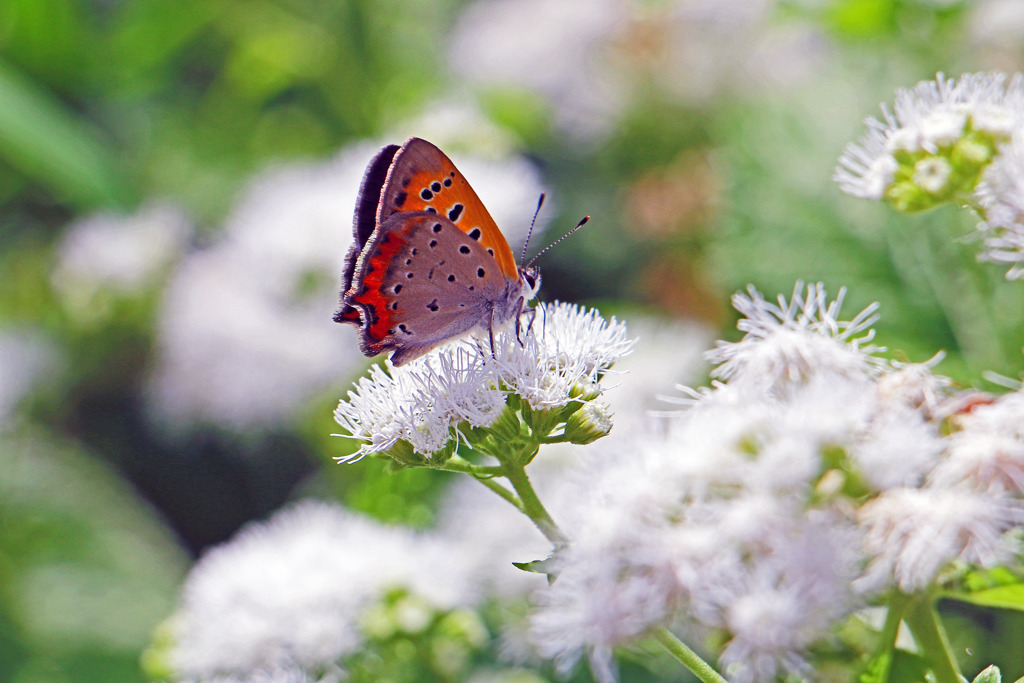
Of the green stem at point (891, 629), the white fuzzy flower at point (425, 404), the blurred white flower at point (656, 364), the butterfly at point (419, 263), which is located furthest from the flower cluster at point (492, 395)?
the blurred white flower at point (656, 364)

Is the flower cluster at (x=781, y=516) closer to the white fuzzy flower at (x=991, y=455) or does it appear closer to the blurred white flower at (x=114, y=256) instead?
the white fuzzy flower at (x=991, y=455)

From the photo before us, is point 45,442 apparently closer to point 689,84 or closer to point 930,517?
point 689,84

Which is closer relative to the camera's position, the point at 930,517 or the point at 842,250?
the point at 930,517

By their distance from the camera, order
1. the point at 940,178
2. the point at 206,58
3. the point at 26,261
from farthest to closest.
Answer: the point at 206,58 < the point at 26,261 < the point at 940,178

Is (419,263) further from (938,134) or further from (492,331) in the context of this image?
(938,134)

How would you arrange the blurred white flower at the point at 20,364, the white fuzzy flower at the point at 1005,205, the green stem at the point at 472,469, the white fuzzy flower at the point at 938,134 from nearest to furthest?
the white fuzzy flower at the point at 1005,205 < the green stem at the point at 472,469 < the white fuzzy flower at the point at 938,134 < the blurred white flower at the point at 20,364

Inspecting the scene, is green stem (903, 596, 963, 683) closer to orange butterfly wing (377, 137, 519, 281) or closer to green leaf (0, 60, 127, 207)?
orange butterfly wing (377, 137, 519, 281)

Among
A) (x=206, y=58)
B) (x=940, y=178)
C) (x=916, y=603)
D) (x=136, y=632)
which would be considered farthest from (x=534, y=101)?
(x=916, y=603)
